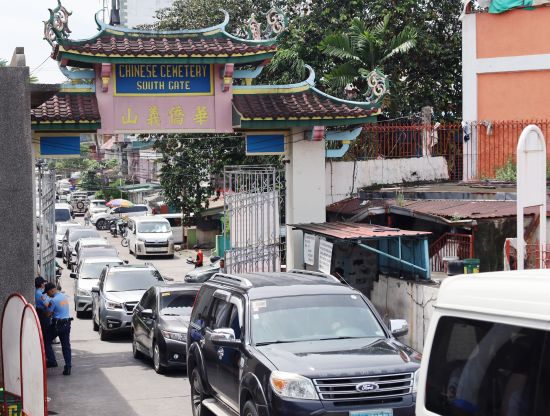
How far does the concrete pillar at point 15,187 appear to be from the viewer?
12.1 meters

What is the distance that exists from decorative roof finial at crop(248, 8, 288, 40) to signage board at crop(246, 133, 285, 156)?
2.29 meters

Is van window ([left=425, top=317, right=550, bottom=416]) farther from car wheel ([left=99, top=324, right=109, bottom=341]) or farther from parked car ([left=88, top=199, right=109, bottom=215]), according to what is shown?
parked car ([left=88, top=199, right=109, bottom=215])

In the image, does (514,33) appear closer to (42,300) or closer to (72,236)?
(42,300)

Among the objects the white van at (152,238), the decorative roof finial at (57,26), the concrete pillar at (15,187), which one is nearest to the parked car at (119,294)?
the decorative roof finial at (57,26)

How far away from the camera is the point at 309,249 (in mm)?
19688

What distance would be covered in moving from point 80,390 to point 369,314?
276 inches

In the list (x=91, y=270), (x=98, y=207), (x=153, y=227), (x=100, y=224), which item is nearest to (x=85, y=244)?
(x=153, y=227)

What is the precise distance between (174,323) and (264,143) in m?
5.76

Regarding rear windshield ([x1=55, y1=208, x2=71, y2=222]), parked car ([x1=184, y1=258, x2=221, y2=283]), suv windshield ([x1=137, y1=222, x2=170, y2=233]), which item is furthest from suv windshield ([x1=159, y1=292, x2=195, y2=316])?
rear windshield ([x1=55, y1=208, x2=71, y2=222])

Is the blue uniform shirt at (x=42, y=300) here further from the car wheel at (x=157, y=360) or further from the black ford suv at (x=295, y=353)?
the black ford suv at (x=295, y=353)

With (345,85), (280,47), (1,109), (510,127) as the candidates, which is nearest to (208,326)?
(1,109)

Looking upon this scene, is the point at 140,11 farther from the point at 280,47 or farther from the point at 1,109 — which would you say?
the point at 1,109

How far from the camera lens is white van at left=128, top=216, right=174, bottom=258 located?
4600 cm

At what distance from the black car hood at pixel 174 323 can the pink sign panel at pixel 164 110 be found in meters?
4.77
